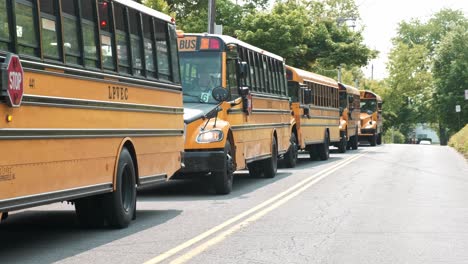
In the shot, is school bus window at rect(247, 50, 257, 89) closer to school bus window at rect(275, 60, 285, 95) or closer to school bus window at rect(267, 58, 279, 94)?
school bus window at rect(267, 58, 279, 94)

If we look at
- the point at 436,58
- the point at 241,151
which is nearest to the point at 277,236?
the point at 241,151

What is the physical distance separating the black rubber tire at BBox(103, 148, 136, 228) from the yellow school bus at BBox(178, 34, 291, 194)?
13.6 feet

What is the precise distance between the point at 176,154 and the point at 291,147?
12312 mm

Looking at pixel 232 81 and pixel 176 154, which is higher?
pixel 232 81

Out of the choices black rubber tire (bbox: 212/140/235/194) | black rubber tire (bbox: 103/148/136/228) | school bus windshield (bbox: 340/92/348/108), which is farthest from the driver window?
school bus windshield (bbox: 340/92/348/108)

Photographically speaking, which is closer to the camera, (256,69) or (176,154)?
(176,154)

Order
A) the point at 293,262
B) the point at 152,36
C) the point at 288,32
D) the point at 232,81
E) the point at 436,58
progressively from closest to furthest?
the point at 293,262, the point at 152,36, the point at 232,81, the point at 288,32, the point at 436,58

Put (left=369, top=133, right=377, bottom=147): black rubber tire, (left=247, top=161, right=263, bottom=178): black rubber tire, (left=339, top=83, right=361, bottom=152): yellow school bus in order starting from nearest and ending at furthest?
(left=247, top=161, right=263, bottom=178): black rubber tire, (left=339, top=83, right=361, bottom=152): yellow school bus, (left=369, top=133, right=377, bottom=147): black rubber tire

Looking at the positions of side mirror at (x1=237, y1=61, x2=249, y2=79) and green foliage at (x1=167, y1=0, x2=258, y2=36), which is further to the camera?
green foliage at (x1=167, y1=0, x2=258, y2=36)

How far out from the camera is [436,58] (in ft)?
262

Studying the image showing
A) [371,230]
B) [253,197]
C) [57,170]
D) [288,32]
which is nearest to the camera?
[57,170]

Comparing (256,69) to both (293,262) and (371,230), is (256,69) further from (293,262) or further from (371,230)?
(293,262)

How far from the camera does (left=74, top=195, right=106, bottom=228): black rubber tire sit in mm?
11773

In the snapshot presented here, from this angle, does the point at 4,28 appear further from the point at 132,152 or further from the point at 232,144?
the point at 232,144
